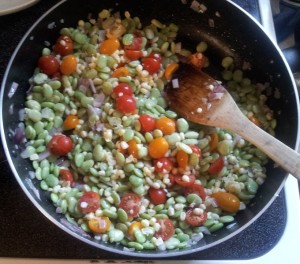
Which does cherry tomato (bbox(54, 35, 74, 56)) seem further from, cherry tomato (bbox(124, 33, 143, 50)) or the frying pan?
cherry tomato (bbox(124, 33, 143, 50))

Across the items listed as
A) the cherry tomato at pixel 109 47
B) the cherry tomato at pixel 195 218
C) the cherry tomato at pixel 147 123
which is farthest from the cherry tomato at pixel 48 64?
the cherry tomato at pixel 195 218

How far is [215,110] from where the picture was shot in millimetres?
1017

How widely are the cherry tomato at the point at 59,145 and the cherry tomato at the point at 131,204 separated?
161 mm

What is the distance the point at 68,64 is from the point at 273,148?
494 millimetres

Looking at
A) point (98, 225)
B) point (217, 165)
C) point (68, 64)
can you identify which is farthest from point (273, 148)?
point (68, 64)

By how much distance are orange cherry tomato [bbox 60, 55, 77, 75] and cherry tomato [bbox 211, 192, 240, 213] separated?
44 centimetres

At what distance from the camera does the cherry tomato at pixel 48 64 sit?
1060mm

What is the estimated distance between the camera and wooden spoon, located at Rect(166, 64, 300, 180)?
0.91m

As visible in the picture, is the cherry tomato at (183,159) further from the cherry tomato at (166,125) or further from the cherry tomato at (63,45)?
the cherry tomato at (63,45)

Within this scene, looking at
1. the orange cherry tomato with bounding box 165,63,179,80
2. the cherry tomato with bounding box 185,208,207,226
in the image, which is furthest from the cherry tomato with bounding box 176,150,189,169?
the orange cherry tomato with bounding box 165,63,179,80

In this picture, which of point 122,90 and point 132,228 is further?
point 122,90

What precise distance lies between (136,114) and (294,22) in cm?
67

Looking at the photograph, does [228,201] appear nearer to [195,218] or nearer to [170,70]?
[195,218]

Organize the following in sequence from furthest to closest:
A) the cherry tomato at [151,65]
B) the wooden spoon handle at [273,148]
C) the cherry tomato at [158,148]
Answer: the cherry tomato at [151,65]
the cherry tomato at [158,148]
the wooden spoon handle at [273,148]
